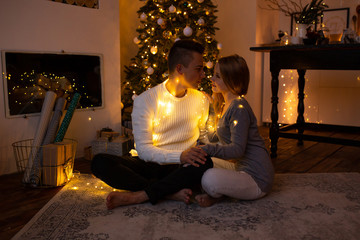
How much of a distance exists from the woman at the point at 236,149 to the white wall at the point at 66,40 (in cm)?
134

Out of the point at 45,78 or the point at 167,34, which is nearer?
the point at 45,78

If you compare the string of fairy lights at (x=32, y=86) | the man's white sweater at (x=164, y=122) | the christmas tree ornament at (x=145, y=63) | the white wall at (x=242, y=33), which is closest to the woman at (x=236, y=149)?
the man's white sweater at (x=164, y=122)

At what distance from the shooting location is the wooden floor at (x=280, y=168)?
1.81 meters

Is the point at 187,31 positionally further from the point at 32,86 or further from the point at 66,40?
the point at 32,86

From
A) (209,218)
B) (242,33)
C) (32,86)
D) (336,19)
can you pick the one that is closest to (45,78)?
(32,86)

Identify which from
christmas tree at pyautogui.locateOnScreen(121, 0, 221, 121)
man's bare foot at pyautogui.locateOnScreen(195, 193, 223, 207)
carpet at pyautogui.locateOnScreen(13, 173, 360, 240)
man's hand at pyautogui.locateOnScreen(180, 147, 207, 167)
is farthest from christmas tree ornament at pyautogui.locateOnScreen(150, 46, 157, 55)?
man's bare foot at pyautogui.locateOnScreen(195, 193, 223, 207)

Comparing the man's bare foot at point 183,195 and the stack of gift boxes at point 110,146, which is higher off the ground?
the stack of gift boxes at point 110,146

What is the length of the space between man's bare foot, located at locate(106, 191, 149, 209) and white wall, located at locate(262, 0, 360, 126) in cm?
288

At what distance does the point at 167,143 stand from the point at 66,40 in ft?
4.27

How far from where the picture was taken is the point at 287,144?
3.45 meters

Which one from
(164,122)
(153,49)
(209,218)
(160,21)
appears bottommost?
(209,218)

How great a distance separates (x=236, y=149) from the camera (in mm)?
1834

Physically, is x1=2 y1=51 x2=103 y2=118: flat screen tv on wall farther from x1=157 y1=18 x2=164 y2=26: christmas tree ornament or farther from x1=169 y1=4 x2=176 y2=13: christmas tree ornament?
x1=169 y1=4 x2=176 y2=13: christmas tree ornament

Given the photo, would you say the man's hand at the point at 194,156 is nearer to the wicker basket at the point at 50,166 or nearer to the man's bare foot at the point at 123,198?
the man's bare foot at the point at 123,198
